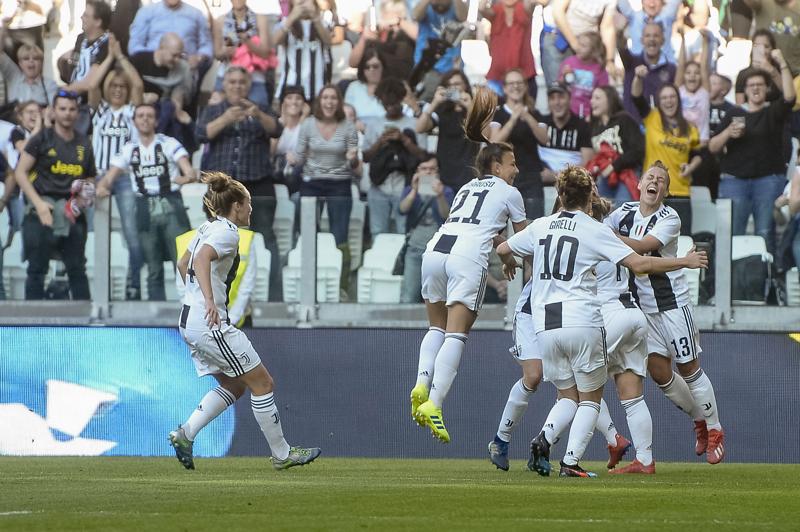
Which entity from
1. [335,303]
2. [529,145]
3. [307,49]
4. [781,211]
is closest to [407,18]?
[307,49]

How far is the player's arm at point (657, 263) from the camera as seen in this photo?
26.9ft

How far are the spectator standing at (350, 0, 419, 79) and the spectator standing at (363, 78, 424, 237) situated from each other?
314 mm

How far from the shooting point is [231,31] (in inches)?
587

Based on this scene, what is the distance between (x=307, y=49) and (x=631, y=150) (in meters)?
3.76

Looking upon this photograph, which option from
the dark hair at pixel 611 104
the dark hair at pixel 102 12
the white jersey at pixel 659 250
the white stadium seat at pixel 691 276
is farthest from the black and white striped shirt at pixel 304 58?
the white jersey at pixel 659 250

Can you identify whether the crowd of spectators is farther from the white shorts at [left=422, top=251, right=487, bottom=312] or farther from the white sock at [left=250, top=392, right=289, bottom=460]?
the white sock at [left=250, top=392, right=289, bottom=460]

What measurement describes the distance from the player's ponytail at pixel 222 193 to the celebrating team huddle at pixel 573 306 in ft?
4.77

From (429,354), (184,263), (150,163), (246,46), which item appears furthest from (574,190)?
(246,46)

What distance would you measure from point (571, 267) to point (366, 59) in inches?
271

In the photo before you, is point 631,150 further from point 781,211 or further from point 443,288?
point 443,288

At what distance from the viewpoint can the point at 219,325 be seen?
900 cm

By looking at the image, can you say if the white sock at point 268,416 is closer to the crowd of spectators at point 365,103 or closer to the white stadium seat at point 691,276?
the crowd of spectators at point 365,103

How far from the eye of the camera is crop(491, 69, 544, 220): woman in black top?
1380 cm

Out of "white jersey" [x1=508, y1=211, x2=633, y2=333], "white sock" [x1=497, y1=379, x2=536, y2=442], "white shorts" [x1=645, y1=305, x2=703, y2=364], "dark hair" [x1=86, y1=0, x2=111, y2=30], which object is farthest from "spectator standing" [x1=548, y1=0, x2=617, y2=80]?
"white jersey" [x1=508, y1=211, x2=633, y2=333]
